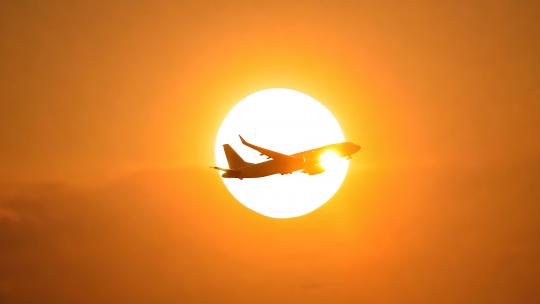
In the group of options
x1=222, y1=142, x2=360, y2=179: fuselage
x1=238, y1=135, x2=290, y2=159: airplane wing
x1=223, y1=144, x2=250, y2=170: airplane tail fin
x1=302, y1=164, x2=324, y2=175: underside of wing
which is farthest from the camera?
x1=223, y1=144, x2=250, y2=170: airplane tail fin

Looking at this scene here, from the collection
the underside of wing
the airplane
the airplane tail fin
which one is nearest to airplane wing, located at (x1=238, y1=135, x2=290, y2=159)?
the airplane

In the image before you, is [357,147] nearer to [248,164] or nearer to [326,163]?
[326,163]

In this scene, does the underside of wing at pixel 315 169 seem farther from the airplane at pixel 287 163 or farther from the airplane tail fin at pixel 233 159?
the airplane tail fin at pixel 233 159

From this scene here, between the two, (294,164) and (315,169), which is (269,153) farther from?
(315,169)

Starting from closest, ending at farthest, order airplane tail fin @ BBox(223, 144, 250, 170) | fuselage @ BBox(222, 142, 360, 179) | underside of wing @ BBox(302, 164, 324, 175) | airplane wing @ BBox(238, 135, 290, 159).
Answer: underside of wing @ BBox(302, 164, 324, 175) < fuselage @ BBox(222, 142, 360, 179) < airplane wing @ BBox(238, 135, 290, 159) < airplane tail fin @ BBox(223, 144, 250, 170)

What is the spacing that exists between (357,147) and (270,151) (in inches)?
789

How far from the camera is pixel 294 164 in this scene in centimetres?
11412

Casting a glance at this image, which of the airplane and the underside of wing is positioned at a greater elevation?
the airplane

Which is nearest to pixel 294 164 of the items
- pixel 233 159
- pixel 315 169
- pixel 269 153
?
pixel 315 169

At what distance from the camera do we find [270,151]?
11406 centimetres

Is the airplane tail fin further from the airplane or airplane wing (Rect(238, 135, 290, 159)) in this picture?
airplane wing (Rect(238, 135, 290, 159))

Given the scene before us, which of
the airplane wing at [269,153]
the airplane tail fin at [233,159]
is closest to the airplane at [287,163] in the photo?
the airplane wing at [269,153]

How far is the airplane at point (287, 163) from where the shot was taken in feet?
371

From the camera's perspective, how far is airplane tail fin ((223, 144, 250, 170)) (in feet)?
422
